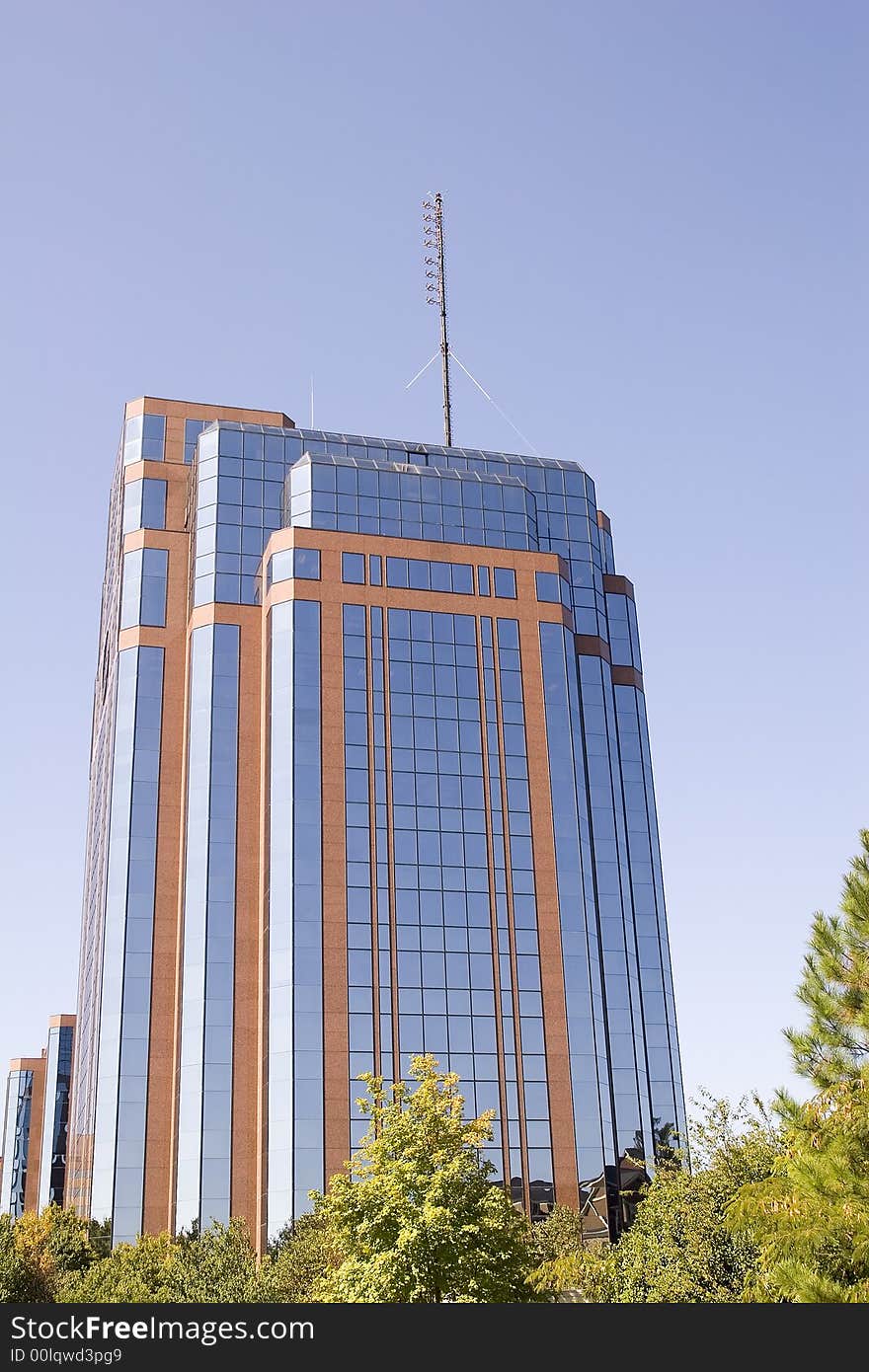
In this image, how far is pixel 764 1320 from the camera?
15.2 meters

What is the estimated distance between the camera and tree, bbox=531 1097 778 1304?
31.8m

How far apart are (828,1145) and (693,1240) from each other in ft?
30.4

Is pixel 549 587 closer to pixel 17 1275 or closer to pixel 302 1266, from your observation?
pixel 302 1266

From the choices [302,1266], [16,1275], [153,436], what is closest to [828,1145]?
[302,1266]

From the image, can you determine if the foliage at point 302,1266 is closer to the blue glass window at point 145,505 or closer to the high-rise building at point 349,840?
the high-rise building at point 349,840

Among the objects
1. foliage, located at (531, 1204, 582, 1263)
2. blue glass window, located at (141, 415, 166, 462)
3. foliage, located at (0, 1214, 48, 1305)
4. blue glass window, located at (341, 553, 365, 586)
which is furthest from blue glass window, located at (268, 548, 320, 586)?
foliage, located at (0, 1214, 48, 1305)

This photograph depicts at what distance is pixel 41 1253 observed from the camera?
5838cm

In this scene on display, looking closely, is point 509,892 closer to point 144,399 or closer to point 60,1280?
point 60,1280

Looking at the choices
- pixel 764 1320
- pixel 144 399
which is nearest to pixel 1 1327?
pixel 764 1320

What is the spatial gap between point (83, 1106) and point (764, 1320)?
72.9 m

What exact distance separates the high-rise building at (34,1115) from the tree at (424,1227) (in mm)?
98130

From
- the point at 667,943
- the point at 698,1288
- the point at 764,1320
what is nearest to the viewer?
the point at 764,1320

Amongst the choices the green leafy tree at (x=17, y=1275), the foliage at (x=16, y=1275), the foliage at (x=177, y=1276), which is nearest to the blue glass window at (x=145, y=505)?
the foliage at (x=177, y=1276)

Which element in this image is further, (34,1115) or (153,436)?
(34,1115)
